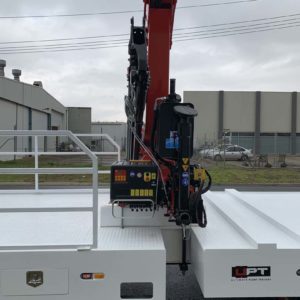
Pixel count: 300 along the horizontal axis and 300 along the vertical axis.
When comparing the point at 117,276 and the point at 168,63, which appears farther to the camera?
the point at 168,63

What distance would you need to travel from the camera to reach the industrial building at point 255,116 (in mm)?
49031

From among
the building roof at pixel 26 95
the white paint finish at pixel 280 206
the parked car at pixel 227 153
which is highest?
the building roof at pixel 26 95

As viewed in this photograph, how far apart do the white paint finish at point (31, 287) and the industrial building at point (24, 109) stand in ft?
73.5

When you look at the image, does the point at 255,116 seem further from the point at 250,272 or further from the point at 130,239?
the point at 250,272

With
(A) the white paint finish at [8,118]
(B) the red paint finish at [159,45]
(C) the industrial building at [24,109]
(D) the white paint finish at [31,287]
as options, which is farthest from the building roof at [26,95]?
(D) the white paint finish at [31,287]

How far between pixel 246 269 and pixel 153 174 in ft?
3.63

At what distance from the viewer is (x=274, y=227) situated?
365 cm

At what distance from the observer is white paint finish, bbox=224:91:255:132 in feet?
161

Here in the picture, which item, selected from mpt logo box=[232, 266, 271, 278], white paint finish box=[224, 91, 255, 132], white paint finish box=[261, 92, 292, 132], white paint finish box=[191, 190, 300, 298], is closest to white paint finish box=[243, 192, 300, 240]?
white paint finish box=[191, 190, 300, 298]

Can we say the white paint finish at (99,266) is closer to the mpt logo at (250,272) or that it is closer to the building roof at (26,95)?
the mpt logo at (250,272)

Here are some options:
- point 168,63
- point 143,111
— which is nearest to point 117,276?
point 143,111

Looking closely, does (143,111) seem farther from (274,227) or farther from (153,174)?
(274,227)

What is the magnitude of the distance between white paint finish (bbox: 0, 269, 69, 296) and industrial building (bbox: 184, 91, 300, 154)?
4630 cm

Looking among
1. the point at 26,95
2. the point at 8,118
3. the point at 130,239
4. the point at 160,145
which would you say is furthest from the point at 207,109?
the point at 130,239
